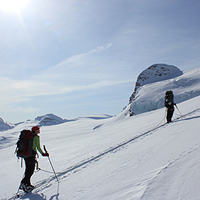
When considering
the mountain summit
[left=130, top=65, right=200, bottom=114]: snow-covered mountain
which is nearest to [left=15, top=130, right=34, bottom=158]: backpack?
[left=130, top=65, right=200, bottom=114]: snow-covered mountain

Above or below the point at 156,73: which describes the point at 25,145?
below

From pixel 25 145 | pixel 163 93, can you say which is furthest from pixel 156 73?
pixel 25 145

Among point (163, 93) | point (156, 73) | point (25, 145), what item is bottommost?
point (25, 145)

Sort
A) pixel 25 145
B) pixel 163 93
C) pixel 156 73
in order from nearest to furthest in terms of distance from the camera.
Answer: pixel 25 145 < pixel 163 93 < pixel 156 73

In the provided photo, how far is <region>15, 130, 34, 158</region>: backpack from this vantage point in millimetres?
4609

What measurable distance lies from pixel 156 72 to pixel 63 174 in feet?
124

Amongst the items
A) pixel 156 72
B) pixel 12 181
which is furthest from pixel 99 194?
pixel 156 72

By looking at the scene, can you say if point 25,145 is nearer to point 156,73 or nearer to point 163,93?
point 163,93

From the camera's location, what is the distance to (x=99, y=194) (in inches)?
135

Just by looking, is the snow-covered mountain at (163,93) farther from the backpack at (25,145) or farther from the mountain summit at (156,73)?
the backpack at (25,145)

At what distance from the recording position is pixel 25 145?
15.3 feet

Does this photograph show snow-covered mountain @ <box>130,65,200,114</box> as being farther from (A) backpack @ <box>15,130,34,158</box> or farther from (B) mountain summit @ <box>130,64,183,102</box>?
(A) backpack @ <box>15,130,34,158</box>

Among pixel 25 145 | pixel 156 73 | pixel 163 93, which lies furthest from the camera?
pixel 156 73

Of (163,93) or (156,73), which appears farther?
(156,73)
